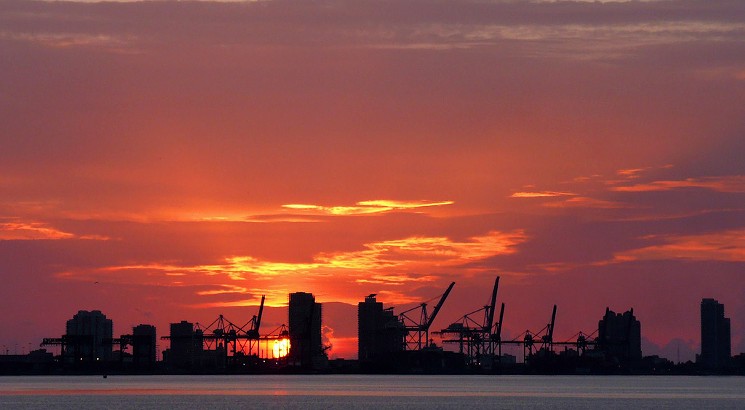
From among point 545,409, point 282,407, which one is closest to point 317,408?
point 282,407

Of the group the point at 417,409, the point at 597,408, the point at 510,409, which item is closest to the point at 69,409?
the point at 417,409

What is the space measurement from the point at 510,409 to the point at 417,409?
50.0 feet

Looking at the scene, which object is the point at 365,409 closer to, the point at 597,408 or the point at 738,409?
the point at 597,408

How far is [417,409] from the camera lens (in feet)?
629

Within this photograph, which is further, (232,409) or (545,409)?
(545,409)

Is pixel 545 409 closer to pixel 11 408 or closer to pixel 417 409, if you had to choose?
pixel 417 409

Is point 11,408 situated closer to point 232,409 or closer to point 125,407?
point 125,407

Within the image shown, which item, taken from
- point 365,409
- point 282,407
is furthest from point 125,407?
point 365,409

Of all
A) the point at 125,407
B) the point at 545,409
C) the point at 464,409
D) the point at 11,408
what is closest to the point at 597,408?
the point at 545,409

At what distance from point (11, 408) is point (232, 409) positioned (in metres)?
37.3

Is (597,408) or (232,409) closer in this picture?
(232,409)

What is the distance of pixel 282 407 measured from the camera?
196 metres

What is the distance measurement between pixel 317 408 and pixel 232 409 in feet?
43.9

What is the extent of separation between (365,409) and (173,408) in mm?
29960
